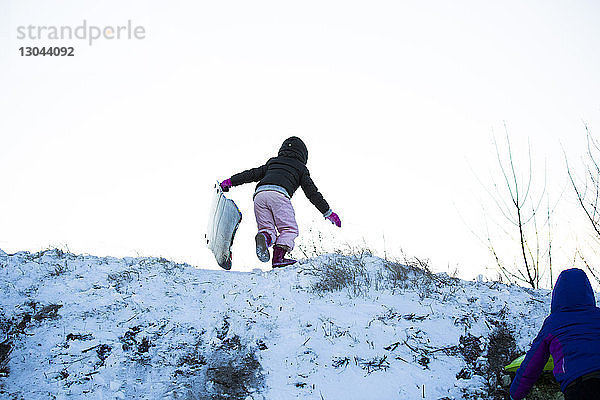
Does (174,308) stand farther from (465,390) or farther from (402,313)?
(465,390)

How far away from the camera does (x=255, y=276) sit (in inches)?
248

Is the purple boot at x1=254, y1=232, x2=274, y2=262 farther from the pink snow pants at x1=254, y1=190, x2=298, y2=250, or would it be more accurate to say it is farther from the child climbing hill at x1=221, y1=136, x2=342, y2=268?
the pink snow pants at x1=254, y1=190, x2=298, y2=250

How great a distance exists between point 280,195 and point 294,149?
1088mm

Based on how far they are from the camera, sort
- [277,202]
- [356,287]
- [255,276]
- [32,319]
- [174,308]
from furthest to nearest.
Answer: [277,202] → [255,276] → [356,287] → [174,308] → [32,319]

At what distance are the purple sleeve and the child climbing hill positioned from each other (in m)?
3.77

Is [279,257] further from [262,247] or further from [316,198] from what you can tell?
[316,198]

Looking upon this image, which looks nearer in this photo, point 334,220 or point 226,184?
point 334,220

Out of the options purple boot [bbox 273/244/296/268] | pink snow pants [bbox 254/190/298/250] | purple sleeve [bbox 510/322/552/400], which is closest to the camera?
purple sleeve [bbox 510/322/552/400]

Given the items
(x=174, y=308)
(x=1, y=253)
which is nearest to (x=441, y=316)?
(x=174, y=308)

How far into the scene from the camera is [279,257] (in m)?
6.73

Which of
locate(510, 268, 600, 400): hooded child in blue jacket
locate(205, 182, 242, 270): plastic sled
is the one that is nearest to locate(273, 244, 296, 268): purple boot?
locate(205, 182, 242, 270): plastic sled

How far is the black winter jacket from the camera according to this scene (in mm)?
7168

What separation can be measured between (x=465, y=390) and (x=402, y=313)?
119 centimetres

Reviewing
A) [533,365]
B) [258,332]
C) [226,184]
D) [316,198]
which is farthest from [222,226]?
[533,365]
